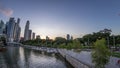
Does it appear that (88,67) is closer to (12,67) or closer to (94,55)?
(94,55)

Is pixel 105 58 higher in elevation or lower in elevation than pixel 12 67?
higher

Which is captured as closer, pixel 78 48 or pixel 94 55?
pixel 94 55

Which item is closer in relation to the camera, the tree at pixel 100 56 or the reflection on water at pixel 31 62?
the tree at pixel 100 56

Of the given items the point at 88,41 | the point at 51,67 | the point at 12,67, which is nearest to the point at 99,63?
the point at 51,67

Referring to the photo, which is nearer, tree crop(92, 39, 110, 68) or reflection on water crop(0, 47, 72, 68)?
tree crop(92, 39, 110, 68)

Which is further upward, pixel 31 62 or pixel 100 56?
pixel 100 56

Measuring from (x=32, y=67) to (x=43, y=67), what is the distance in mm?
3324

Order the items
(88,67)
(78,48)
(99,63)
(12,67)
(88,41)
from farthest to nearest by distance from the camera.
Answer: (88,41) → (78,48) → (12,67) → (88,67) → (99,63)

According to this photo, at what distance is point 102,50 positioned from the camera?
34.3 meters

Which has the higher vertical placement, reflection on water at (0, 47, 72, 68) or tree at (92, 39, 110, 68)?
tree at (92, 39, 110, 68)

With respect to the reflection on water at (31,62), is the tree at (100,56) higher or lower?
higher

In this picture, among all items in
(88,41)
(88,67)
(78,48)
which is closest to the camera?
(88,67)

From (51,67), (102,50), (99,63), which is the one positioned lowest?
(51,67)

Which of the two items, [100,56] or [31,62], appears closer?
[100,56]
